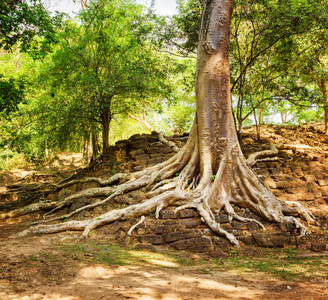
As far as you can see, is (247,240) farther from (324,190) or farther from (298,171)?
(298,171)

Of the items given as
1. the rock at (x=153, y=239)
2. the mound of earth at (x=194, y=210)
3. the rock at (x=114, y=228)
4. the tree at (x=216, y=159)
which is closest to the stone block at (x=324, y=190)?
the mound of earth at (x=194, y=210)

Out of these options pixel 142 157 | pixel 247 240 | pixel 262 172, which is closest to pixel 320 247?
pixel 247 240

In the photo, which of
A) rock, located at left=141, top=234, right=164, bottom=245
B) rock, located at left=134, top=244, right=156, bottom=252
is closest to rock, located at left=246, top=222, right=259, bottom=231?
rock, located at left=141, top=234, right=164, bottom=245

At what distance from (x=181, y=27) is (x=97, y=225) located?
773 centimetres

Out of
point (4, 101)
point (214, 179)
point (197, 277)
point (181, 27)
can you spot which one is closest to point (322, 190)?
point (214, 179)

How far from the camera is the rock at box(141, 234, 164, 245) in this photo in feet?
16.1

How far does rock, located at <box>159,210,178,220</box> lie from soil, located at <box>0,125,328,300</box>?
2.89 ft

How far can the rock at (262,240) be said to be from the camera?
196 inches

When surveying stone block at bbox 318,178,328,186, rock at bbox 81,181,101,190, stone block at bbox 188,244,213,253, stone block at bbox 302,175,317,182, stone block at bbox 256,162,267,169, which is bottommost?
stone block at bbox 188,244,213,253

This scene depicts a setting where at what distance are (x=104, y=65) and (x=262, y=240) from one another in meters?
7.45

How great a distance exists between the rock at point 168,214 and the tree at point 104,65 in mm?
4506

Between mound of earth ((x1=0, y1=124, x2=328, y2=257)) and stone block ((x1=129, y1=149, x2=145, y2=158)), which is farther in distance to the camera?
stone block ((x1=129, y1=149, x2=145, y2=158))

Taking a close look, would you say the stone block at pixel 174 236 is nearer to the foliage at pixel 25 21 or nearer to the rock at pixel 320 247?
the rock at pixel 320 247

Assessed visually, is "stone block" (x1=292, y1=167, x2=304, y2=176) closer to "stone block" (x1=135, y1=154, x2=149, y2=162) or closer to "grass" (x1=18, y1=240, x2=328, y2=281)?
"grass" (x1=18, y1=240, x2=328, y2=281)
